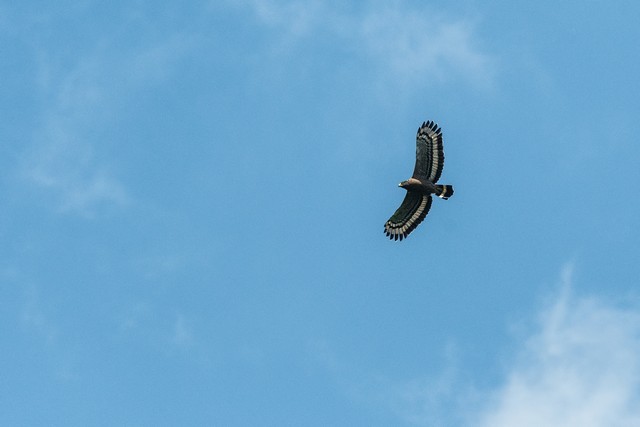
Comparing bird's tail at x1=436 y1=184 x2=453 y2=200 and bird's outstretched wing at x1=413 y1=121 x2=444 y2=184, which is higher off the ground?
bird's outstretched wing at x1=413 y1=121 x2=444 y2=184

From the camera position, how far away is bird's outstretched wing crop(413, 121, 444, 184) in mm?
96312

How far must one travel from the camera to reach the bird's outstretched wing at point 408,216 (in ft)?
319

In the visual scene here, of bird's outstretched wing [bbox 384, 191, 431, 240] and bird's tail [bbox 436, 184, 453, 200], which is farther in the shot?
bird's outstretched wing [bbox 384, 191, 431, 240]

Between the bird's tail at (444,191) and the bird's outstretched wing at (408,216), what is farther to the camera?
the bird's outstretched wing at (408,216)

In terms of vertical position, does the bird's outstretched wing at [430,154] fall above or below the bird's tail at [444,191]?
above

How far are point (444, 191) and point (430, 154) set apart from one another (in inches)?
105

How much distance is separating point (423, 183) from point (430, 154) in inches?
80.0

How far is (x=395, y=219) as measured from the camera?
9806cm

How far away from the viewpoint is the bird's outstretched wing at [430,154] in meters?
96.3

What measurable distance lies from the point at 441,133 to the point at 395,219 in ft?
21.9

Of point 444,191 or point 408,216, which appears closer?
point 444,191

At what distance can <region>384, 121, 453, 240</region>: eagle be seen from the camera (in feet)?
315

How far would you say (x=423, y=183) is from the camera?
96000 mm

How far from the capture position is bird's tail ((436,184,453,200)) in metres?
95.8
